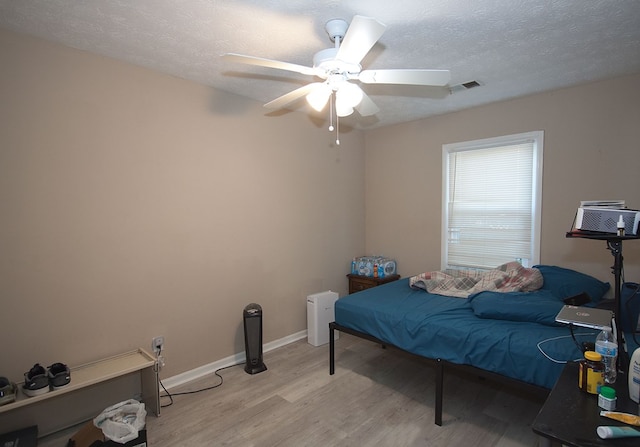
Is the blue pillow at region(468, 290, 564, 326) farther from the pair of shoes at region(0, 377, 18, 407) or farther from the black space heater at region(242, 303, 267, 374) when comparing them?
the pair of shoes at region(0, 377, 18, 407)

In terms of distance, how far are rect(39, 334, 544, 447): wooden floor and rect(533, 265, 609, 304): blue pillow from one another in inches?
35.6

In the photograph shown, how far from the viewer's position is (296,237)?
3797 millimetres

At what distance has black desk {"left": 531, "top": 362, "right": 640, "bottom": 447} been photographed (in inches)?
44.5

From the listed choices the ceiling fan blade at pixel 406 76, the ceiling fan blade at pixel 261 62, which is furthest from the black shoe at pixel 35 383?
the ceiling fan blade at pixel 406 76

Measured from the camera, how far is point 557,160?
317 cm

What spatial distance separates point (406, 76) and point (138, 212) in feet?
7.16

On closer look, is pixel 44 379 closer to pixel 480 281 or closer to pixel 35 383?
pixel 35 383

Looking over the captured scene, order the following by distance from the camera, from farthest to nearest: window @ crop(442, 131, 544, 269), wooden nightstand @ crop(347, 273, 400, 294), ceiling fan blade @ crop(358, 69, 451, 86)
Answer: wooden nightstand @ crop(347, 273, 400, 294) < window @ crop(442, 131, 544, 269) < ceiling fan blade @ crop(358, 69, 451, 86)

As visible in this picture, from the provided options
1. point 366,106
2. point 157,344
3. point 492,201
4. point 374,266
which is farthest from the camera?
point 374,266

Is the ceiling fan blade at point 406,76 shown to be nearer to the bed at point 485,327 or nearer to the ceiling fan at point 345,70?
the ceiling fan at point 345,70

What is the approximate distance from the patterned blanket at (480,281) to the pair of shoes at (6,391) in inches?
123

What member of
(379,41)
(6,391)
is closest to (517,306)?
(379,41)

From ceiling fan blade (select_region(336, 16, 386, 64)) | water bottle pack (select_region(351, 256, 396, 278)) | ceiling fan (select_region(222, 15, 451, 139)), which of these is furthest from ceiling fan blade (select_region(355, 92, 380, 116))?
water bottle pack (select_region(351, 256, 396, 278))

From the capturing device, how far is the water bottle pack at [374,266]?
13.7 feet
